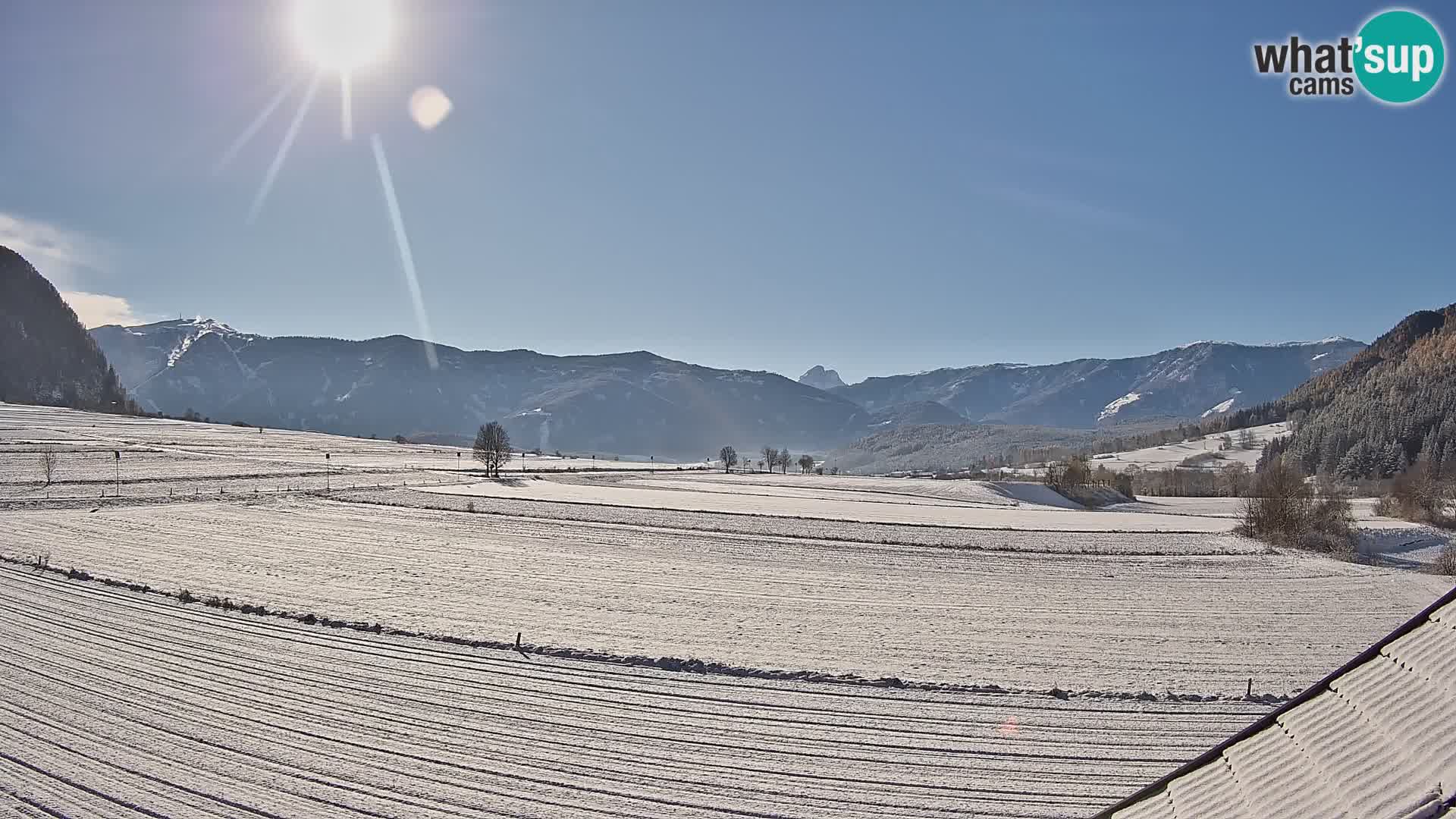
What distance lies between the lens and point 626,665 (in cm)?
1589

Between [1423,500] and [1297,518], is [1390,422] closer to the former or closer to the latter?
[1423,500]

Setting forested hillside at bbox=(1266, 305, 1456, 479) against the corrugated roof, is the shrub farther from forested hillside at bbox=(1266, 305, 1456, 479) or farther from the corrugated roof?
forested hillside at bbox=(1266, 305, 1456, 479)

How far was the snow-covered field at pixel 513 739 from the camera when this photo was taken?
9961 mm

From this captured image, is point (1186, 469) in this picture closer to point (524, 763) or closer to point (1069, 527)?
point (1069, 527)

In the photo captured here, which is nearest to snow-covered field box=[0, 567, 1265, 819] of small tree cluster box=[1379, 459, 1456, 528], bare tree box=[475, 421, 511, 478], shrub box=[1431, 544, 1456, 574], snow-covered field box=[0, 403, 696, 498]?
shrub box=[1431, 544, 1456, 574]

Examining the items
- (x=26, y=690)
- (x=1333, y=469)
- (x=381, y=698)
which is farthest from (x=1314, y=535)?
(x=1333, y=469)

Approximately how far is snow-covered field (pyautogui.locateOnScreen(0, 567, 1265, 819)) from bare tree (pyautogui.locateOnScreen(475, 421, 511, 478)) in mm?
64370

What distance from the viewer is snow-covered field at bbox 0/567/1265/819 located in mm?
9961

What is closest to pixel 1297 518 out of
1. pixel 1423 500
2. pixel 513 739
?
pixel 1423 500

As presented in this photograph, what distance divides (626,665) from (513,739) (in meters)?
4.22

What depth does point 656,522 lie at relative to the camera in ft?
145

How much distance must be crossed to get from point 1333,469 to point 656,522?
143219mm

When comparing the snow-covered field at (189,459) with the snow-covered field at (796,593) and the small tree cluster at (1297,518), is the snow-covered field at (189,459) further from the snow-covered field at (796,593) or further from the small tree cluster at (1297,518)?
the small tree cluster at (1297,518)

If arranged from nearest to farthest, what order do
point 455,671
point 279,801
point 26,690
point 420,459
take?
1. point 279,801
2. point 26,690
3. point 455,671
4. point 420,459
